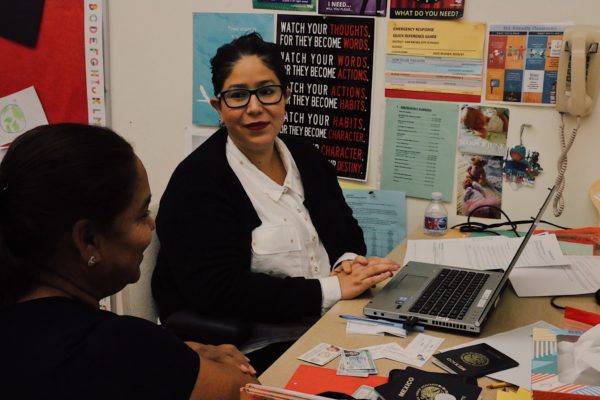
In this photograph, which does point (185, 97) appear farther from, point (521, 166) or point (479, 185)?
point (521, 166)

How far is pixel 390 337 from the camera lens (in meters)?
1.40

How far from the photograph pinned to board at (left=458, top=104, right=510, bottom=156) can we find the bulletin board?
1.43 m

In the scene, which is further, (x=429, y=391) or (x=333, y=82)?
(x=333, y=82)

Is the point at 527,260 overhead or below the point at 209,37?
below

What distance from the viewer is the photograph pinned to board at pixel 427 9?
6.96 ft

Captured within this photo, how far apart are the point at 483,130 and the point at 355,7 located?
22.2 inches

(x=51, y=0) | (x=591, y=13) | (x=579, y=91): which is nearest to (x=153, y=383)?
(x=579, y=91)

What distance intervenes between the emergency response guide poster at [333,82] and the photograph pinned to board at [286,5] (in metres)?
0.03

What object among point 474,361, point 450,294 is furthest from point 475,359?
point 450,294

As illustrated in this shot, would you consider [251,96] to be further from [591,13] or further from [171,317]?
[591,13]

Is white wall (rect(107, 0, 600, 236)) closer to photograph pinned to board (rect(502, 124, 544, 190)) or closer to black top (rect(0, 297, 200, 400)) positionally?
photograph pinned to board (rect(502, 124, 544, 190))

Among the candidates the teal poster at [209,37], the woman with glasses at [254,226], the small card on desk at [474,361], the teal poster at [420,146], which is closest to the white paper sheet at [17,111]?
the teal poster at [209,37]

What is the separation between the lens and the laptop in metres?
1.42

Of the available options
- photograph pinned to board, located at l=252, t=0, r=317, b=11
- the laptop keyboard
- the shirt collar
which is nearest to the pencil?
the laptop keyboard
